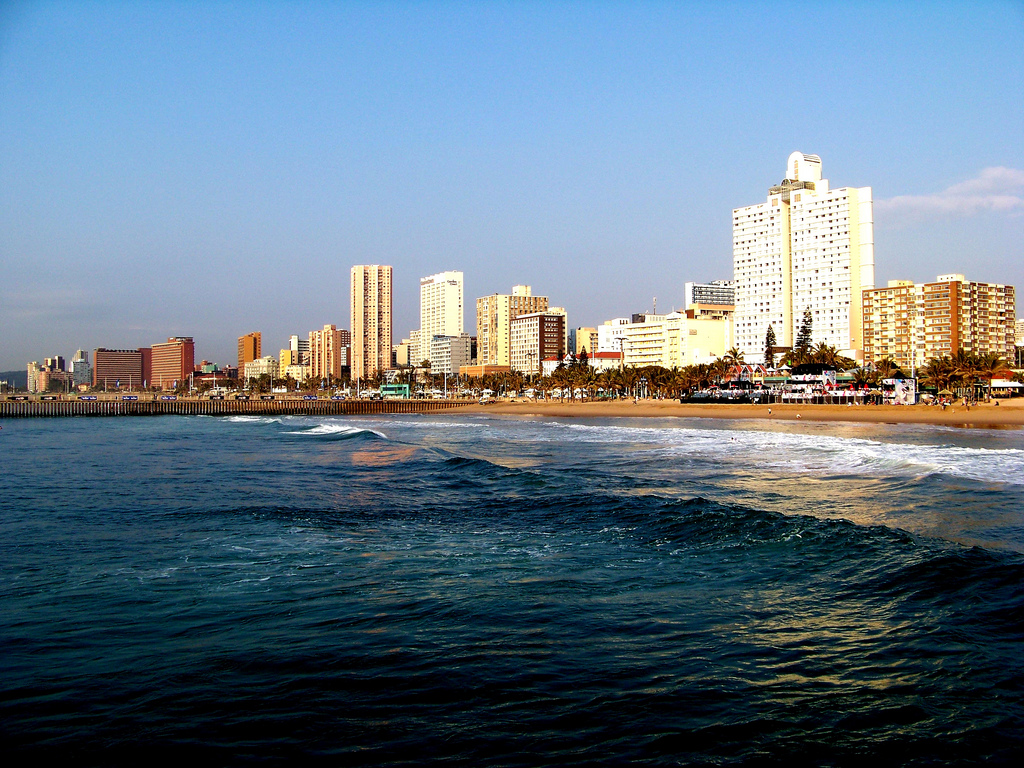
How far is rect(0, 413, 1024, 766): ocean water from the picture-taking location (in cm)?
689

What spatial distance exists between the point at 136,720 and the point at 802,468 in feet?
78.8

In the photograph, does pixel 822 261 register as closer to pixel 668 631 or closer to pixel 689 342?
pixel 689 342

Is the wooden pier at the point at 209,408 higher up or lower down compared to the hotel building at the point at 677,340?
lower down

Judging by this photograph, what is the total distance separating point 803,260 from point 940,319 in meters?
27.0

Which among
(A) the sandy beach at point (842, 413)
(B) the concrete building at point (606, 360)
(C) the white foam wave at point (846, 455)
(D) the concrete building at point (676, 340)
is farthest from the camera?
(B) the concrete building at point (606, 360)

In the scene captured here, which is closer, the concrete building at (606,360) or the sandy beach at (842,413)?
the sandy beach at (842,413)

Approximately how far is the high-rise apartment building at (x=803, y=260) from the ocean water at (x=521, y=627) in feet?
428

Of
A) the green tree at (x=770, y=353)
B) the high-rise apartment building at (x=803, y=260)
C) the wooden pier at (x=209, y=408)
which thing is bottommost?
the wooden pier at (x=209, y=408)

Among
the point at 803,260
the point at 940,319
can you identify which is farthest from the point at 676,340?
the point at 940,319

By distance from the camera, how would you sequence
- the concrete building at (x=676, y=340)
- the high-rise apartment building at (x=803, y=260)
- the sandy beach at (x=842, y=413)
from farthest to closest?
the concrete building at (x=676, y=340) < the high-rise apartment building at (x=803, y=260) < the sandy beach at (x=842, y=413)

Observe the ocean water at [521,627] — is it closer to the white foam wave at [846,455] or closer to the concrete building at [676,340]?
the white foam wave at [846,455]

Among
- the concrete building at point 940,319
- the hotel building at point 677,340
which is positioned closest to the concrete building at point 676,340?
the hotel building at point 677,340

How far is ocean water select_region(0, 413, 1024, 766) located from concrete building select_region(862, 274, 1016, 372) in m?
126

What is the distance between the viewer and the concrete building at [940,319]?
13050cm
